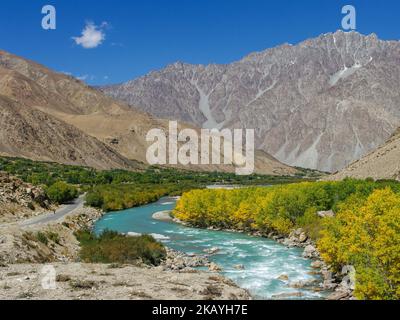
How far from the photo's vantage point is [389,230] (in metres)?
27.3

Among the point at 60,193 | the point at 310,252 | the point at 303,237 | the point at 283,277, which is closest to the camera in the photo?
the point at 283,277

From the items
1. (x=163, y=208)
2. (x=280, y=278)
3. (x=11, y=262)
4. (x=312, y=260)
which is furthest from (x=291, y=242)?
(x=163, y=208)

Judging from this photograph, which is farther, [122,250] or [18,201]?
[18,201]

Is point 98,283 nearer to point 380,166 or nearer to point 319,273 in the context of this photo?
point 319,273

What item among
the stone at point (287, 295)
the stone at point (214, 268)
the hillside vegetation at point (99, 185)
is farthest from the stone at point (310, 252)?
the hillside vegetation at point (99, 185)

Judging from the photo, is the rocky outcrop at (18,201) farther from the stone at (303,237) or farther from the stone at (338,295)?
the stone at (338,295)

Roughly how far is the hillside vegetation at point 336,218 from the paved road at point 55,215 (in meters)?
17.5

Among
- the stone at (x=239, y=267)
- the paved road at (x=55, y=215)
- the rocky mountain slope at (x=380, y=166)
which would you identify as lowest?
the stone at (x=239, y=267)

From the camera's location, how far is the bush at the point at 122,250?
38750mm

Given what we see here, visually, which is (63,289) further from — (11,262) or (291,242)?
(291,242)

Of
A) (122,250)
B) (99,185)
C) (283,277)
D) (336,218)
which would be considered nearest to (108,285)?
(283,277)

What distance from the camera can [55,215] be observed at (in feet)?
221

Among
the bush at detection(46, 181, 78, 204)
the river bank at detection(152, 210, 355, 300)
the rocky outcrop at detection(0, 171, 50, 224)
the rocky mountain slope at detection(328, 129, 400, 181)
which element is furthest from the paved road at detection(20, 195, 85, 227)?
the rocky mountain slope at detection(328, 129, 400, 181)

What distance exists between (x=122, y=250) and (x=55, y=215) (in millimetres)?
29760
